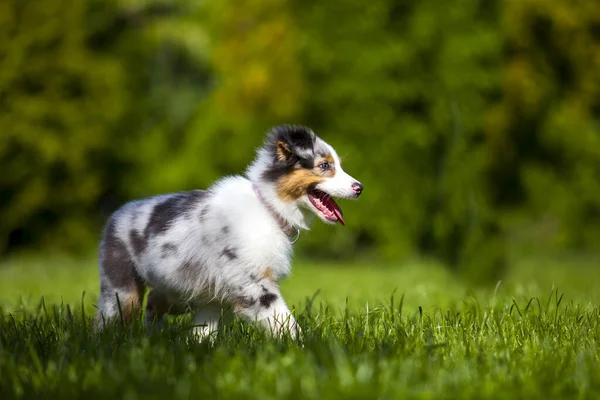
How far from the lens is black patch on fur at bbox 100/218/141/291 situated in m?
5.45

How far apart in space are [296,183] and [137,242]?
3.97 ft

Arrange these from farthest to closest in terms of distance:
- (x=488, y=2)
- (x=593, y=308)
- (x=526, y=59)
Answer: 1. (x=526, y=59)
2. (x=488, y=2)
3. (x=593, y=308)

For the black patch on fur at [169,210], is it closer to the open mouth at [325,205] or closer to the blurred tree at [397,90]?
the open mouth at [325,205]

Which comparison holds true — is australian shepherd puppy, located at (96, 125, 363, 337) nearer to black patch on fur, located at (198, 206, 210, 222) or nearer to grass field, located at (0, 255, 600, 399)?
black patch on fur, located at (198, 206, 210, 222)

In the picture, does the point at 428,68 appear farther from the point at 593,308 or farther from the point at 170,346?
the point at 170,346

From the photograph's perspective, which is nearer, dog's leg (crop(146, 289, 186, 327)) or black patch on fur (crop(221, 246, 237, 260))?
black patch on fur (crop(221, 246, 237, 260))

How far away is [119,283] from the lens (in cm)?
545

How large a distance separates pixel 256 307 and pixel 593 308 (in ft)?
8.45

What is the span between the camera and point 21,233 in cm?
2083

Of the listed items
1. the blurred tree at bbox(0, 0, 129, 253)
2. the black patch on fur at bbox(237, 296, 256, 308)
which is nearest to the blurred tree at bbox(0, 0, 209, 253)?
the blurred tree at bbox(0, 0, 129, 253)

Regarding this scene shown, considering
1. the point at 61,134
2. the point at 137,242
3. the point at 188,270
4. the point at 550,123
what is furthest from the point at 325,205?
the point at 550,123

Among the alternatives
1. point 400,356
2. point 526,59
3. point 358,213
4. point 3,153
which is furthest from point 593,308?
point 526,59

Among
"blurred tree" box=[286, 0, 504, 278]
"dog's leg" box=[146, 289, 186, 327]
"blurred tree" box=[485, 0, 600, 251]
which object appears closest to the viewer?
"dog's leg" box=[146, 289, 186, 327]

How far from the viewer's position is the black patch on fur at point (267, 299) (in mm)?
4879
